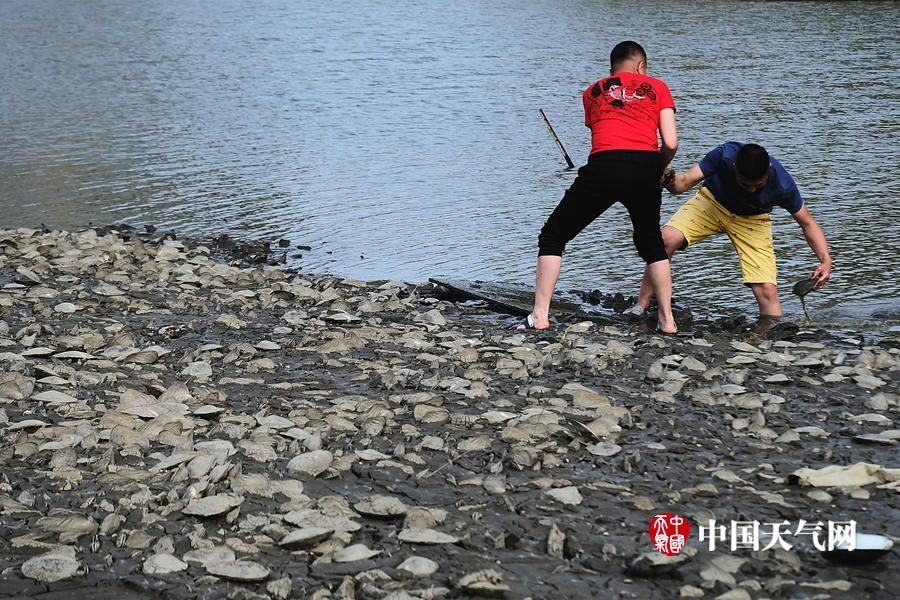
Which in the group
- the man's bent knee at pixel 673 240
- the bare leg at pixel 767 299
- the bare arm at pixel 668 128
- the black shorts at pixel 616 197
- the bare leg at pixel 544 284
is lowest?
the bare leg at pixel 767 299

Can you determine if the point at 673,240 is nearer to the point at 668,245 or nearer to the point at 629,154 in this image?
the point at 668,245

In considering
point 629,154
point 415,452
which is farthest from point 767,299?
point 415,452

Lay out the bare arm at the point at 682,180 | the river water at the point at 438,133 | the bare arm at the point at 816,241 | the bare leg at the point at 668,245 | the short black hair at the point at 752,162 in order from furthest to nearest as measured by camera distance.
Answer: the river water at the point at 438,133
the bare leg at the point at 668,245
the bare arm at the point at 816,241
the bare arm at the point at 682,180
the short black hair at the point at 752,162

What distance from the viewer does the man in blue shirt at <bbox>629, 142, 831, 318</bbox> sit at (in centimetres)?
831

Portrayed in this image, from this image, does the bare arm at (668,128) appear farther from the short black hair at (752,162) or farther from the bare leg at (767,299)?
the bare leg at (767,299)

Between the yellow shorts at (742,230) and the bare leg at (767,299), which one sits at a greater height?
the yellow shorts at (742,230)

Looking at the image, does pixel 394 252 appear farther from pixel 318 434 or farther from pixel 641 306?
pixel 318 434

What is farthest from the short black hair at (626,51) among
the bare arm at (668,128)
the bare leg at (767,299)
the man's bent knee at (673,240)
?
the bare leg at (767,299)

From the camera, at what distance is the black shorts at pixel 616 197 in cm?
798

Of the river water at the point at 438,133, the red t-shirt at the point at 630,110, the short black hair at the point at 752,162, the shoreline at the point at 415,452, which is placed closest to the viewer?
the shoreline at the point at 415,452

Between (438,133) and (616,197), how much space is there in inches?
467

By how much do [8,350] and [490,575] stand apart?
445cm

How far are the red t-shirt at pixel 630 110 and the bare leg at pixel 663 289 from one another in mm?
902

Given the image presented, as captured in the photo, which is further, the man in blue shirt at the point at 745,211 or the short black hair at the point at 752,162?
the man in blue shirt at the point at 745,211
